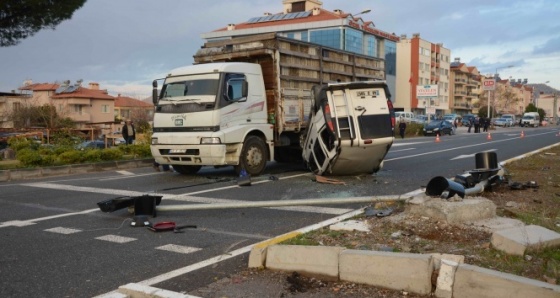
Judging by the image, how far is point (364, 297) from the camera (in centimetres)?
398

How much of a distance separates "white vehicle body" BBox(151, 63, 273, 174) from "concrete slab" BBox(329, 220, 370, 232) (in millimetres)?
5333

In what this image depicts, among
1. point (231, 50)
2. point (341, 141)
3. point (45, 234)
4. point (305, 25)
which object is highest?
point (305, 25)

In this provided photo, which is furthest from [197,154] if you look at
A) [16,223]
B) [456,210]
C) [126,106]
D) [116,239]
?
[126,106]

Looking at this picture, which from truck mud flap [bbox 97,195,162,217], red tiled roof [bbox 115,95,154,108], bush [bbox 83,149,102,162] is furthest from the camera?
red tiled roof [bbox 115,95,154,108]

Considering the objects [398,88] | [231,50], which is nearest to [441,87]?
[398,88]

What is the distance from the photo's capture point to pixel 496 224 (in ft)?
19.3

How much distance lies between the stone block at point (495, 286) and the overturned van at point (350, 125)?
705 centimetres

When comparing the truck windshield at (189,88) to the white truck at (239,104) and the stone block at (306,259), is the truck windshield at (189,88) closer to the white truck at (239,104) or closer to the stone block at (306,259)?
the white truck at (239,104)

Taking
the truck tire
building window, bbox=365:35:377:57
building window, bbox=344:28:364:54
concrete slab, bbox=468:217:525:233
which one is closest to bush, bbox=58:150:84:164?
the truck tire

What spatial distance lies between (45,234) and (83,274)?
2.07 meters

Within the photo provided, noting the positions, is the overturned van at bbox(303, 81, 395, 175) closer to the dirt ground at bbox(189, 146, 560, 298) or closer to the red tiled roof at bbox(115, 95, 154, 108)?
the dirt ground at bbox(189, 146, 560, 298)

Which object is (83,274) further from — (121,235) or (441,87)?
(441,87)

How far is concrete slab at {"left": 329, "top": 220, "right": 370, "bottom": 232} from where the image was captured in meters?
5.94

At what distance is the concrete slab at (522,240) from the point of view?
4648 mm
